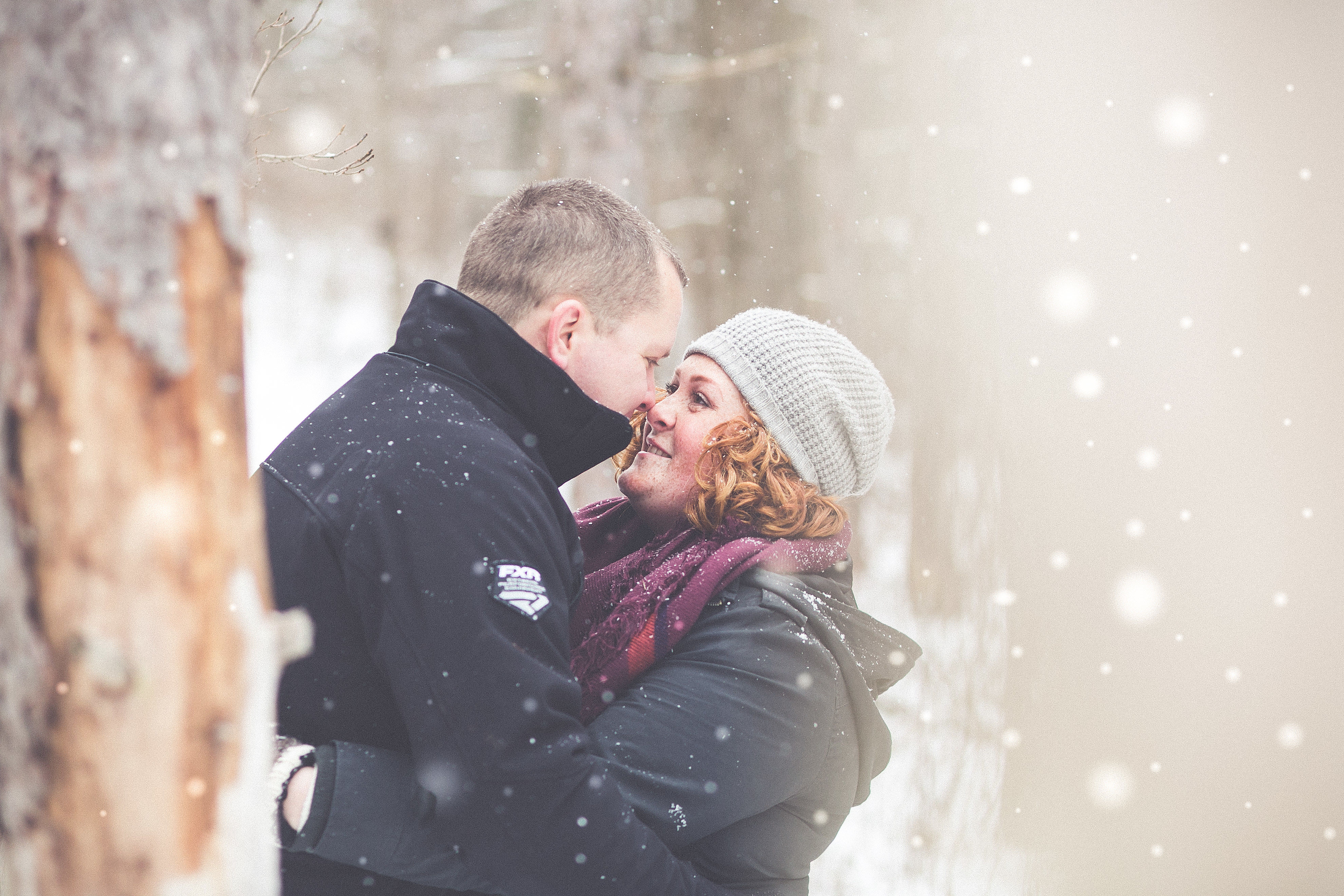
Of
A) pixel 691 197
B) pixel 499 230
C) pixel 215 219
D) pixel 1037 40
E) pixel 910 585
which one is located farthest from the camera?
pixel 691 197

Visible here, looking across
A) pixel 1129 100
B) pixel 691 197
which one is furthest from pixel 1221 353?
pixel 691 197

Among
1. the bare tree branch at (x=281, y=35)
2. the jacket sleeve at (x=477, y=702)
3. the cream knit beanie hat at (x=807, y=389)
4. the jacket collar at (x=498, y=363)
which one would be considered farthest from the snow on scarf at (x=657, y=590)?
the bare tree branch at (x=281, y=35)

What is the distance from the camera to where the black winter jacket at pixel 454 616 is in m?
1.37

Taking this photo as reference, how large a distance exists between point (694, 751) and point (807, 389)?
94cm

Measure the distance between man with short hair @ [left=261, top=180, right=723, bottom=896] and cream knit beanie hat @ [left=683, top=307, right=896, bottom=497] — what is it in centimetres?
58

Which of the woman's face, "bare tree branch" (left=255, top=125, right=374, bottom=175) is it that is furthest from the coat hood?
"bare tree branch" (left=255, top=125, right=374, bottom=175)

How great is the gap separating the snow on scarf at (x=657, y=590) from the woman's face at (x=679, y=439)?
84mm

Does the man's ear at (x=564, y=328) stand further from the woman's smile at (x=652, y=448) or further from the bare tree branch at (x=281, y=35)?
the bare tree branch at (x=281, y=35)

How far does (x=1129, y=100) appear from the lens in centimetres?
361

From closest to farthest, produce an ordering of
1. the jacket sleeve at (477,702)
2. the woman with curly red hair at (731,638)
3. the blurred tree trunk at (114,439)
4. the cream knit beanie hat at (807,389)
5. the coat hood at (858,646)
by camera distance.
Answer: the blurred tree trunk at (114,439)
the jacket sleeve at (477,702)
the woman with curly red hair at (731,638)
the coat hood at (858,646)
the cream knit beanie hat at (807,389)

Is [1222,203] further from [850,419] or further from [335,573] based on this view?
[335,573]

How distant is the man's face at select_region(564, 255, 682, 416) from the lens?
185 centimetres

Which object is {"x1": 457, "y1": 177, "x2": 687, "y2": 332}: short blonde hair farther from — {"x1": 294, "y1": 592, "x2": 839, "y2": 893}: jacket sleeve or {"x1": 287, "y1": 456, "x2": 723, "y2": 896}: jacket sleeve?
{"x1": 294, "y1": 592, "x2": 839, "y2": 893}: jacket sleeve

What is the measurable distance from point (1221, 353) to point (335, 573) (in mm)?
3417
